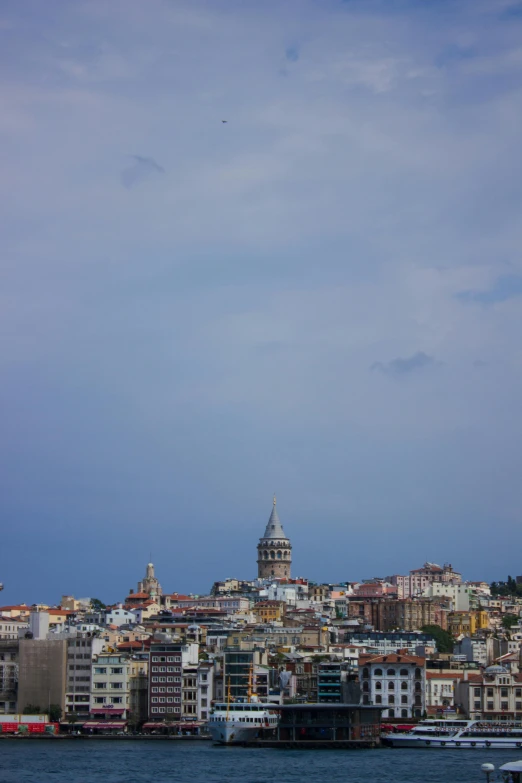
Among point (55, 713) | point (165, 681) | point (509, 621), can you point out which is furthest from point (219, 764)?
point (509, 621)

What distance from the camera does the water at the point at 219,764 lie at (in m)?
51.7

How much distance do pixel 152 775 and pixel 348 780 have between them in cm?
728

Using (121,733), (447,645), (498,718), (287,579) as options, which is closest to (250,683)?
(121,733)

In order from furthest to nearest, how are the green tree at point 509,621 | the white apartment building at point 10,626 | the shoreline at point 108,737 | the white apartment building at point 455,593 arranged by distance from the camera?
the white apartment building at point 455,593 → the green tree at point 509,621 → the white apartment building at point 10,626 → the shoreline at point 108,737

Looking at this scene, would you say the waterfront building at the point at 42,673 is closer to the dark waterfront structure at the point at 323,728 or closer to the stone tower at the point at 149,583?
the dark waterfront structure at the point at 323,728

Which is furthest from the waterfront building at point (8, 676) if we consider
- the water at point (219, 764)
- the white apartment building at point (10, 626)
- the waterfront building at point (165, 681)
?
the white apartment building at point (10, 626)

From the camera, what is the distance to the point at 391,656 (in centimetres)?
8050

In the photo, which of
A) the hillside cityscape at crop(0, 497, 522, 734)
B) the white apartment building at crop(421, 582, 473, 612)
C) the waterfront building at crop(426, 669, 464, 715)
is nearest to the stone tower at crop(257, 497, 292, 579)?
the white apartment building at crop(421, 582, 473, 612)

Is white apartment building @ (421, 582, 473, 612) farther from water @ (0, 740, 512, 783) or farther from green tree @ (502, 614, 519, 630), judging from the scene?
water @ (0, 740, 512, 783)

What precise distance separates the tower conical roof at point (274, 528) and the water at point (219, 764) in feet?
290

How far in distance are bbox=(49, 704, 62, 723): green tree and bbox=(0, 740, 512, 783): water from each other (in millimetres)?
5462

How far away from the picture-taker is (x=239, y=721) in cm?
6969

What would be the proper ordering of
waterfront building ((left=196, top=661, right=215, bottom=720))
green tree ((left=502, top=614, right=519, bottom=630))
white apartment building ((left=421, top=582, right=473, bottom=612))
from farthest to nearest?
white apartment building ((left=421, top=582, right=473, bottom=612)) → green tree ((left=502, top=614, right=519, bottom=630)) → waterfront building ((left=196, top=661, right=215, bottom=720))

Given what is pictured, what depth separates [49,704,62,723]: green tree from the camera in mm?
76438
